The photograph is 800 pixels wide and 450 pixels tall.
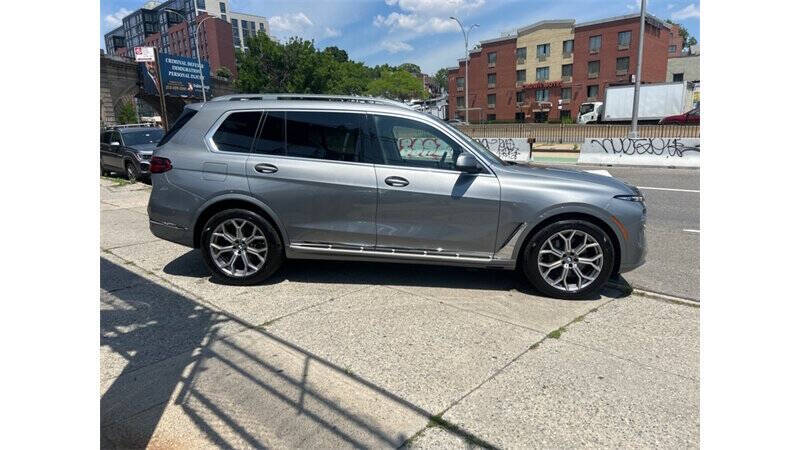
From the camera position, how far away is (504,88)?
64.3 m

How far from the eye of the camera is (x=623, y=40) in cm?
5253

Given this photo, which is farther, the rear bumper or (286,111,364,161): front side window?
the rear bumper

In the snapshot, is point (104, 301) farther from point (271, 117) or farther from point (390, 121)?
point (390, 121)

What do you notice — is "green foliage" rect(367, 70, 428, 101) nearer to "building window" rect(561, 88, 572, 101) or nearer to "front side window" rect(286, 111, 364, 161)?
"building window" rect(561, 88, 572, 101)

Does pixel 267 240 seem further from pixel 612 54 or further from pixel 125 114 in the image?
pixel 125 114

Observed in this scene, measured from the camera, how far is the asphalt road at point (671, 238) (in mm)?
4777

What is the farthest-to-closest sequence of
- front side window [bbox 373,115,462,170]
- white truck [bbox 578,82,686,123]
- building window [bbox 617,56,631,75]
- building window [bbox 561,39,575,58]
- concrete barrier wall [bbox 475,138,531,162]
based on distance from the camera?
building window [bbox 561,39,575,58] < building window [bbox 617,56,631,75] < white truck [bbox 578,82,686,123] < concrete barrier wall [bbox 475,138,531,162] < front side window [bbox 373,115,462,170]

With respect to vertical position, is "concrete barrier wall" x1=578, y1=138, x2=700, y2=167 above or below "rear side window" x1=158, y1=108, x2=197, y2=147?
above

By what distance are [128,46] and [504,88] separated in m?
111

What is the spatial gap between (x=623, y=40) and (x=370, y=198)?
58257 mm

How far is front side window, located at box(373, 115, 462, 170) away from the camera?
4340 millimetres

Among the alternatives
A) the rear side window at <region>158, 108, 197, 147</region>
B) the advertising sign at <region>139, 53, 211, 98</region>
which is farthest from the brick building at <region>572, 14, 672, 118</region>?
the rear side window at <region>158, 108, 197, 147</region>

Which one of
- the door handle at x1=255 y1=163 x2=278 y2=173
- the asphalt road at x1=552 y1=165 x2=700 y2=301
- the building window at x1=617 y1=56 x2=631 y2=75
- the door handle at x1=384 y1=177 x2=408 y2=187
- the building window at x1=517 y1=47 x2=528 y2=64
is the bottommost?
the asphalt road at x1=552 y1=165 x2=700 y2=301

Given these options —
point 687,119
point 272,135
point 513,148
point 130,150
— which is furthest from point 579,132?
point 272,135
